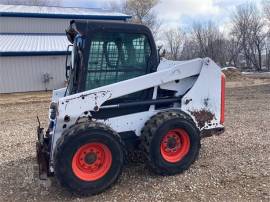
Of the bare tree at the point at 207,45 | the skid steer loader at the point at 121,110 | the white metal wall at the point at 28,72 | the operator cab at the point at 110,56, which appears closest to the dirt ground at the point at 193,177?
the skid steer loader at the point at 121,110

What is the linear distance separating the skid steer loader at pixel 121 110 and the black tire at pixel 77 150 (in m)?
0.01

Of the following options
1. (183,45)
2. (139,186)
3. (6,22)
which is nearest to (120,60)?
(139,186)

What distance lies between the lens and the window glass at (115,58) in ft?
17.5

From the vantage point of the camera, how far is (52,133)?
5.14 metres

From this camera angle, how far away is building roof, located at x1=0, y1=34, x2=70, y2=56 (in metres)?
21.7

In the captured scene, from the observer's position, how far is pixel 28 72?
2250 cm

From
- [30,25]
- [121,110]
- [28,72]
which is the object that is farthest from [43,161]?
[30,25]

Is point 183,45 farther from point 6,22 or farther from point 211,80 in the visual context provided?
point 211,80

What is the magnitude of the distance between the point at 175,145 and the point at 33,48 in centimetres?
1857

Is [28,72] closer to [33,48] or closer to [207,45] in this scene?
[33,48]

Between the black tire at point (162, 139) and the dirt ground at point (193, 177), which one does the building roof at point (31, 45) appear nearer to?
the dirt ground at point (193, 177)

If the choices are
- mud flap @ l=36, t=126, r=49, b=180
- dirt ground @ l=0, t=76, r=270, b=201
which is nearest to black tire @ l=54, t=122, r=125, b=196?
dirt ground @ l=0, t=76, r=270, b=201

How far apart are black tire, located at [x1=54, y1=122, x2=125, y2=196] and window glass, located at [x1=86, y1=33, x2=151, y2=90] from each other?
31.5 inches

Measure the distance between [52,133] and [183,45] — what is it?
5617cm
